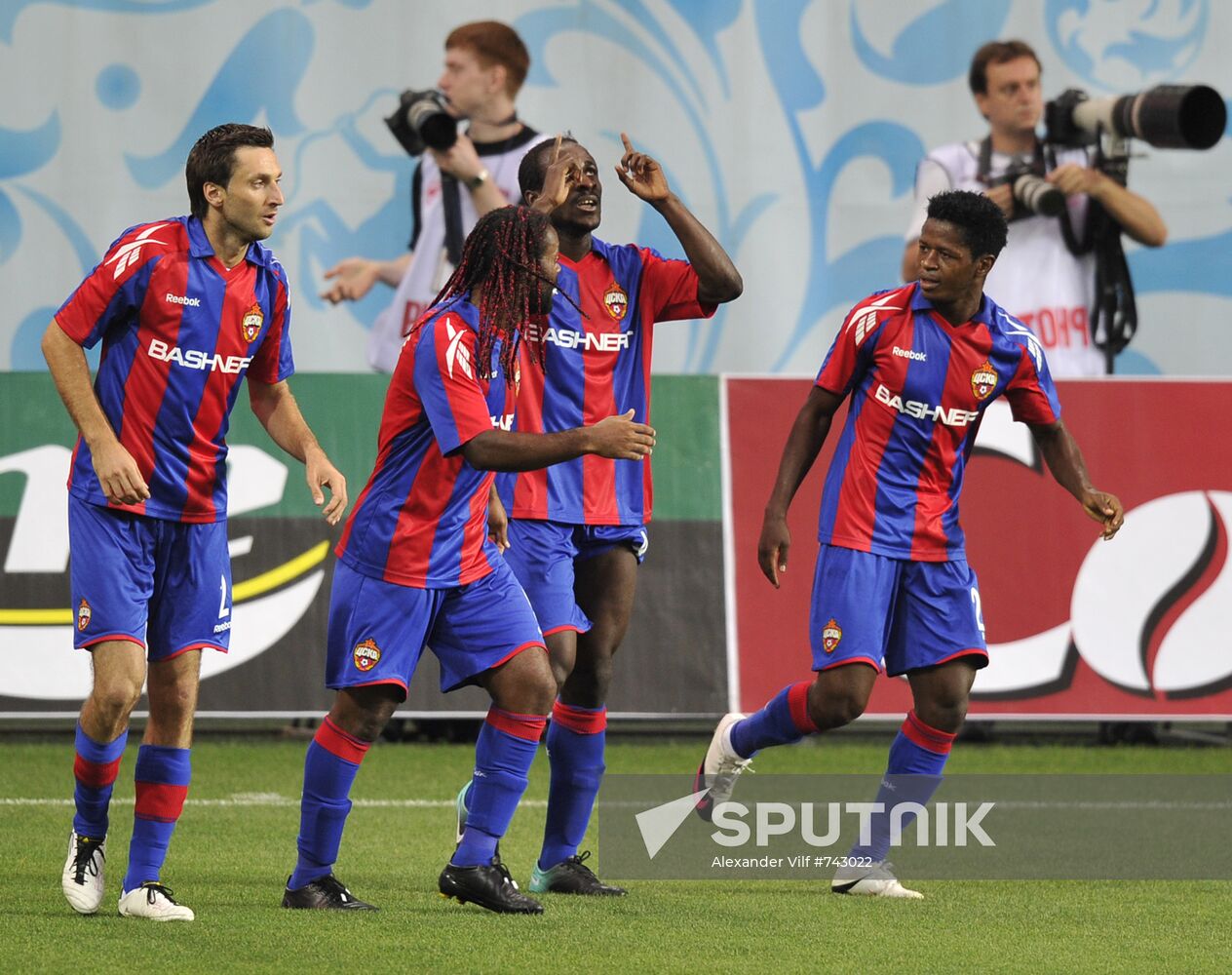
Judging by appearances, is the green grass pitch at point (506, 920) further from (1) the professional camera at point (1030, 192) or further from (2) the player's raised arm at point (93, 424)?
(1) the professional camera at point (1030, 192)

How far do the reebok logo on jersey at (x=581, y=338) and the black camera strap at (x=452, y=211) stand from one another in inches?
186

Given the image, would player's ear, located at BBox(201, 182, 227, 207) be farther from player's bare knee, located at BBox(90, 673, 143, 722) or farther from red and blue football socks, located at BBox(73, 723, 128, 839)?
Answer: red and blue football socks, located at BBox(73, 723, 128, 839)

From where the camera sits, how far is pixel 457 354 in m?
5.30

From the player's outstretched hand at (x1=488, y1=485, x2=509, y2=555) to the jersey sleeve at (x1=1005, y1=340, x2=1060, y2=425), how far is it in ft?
5.60

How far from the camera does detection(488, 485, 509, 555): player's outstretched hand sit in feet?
19.2

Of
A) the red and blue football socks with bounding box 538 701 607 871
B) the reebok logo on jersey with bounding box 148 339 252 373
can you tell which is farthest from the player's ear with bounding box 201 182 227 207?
the red and blue football socks with bounding box 538 701 607 871

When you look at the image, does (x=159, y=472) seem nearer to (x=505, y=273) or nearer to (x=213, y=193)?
(x=213, y=193)

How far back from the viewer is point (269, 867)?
638cm

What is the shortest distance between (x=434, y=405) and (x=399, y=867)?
76.1 inches

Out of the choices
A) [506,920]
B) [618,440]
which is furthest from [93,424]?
[506,920]

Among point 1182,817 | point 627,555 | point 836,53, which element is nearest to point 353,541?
point 627,555

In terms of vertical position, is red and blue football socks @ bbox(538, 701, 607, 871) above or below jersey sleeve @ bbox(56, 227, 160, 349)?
below

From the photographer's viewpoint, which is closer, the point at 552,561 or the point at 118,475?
the point at 118,475

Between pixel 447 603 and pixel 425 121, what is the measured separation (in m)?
5.19
